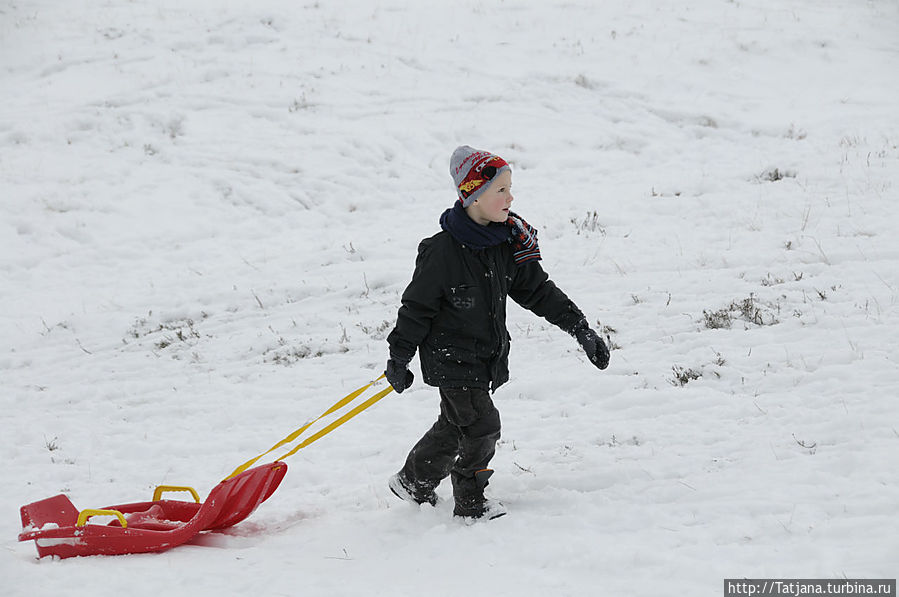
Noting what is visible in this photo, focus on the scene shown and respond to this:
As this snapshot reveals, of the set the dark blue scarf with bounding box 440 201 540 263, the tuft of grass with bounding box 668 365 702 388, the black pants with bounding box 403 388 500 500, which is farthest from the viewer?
the tuft of grass with bounding box 668 365 702 388

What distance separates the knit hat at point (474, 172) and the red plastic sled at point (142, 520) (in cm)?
190

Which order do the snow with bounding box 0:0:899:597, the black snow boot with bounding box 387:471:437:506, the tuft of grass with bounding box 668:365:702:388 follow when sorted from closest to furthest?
the snow with bounding box 0:0:899:597 < the black snow boot with bounding box 387:471:437:506 < the tuft of grass with bounding box 668:365:702:388

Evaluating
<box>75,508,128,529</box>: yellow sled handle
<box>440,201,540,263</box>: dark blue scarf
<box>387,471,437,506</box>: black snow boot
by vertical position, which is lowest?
<box>387,471,437,506</box>: black snow boot

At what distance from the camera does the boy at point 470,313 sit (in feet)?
13.0

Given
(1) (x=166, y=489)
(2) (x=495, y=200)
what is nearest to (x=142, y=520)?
(1) (x=166, y=489)

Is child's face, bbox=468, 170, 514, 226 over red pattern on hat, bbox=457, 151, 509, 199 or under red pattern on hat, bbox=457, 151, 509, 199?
under

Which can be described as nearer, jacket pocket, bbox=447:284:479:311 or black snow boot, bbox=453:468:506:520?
jacket pocket, bbox=447:284:479:311

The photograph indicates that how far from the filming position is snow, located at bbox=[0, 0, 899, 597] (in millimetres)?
3857

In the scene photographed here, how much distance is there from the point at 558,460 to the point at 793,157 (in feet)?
24.9

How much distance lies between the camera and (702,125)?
12.3 m

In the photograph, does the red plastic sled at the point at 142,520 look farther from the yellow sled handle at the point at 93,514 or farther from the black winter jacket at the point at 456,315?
the black winter jacket at the point at 456,315

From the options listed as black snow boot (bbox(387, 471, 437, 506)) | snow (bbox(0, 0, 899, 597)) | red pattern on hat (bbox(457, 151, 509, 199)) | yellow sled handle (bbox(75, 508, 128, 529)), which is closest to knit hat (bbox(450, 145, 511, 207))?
red pattern on hat (bbox(457, 151, 509, 199))

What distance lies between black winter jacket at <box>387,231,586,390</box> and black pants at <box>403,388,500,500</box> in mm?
100

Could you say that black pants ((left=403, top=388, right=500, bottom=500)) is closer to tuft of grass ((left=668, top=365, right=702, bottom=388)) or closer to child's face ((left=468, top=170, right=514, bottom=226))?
child's face ((left=468, top=170, right=514, bottom=226))
